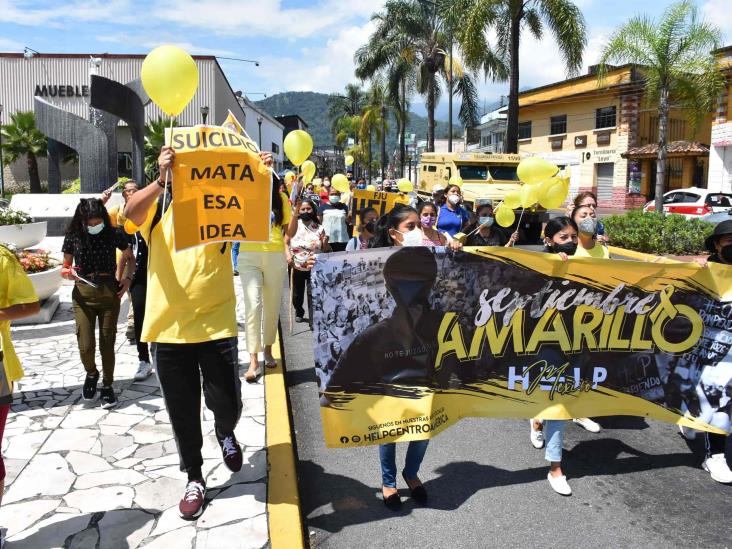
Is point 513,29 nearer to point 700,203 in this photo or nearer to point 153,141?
point 700,203

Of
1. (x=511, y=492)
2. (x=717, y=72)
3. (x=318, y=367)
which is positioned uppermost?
(x=717, y=72)

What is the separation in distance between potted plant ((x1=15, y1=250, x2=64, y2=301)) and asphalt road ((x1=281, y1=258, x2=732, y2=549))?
15.6 ft

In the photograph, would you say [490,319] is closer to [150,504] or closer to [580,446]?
[580,446]

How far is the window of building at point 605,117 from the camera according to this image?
119 ft

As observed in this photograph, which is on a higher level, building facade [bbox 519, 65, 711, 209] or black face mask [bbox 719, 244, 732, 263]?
building facade [bbox 519, 65, 711, 209]

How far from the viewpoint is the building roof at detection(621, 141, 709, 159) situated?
31.6 m

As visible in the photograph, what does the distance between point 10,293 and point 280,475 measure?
6.17ft

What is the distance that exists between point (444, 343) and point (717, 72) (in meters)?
17.4

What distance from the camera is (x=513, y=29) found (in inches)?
802

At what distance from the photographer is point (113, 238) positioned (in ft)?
17.0

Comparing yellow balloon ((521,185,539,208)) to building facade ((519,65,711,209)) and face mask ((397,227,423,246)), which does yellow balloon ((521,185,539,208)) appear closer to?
face mask ((397,227,423,246))

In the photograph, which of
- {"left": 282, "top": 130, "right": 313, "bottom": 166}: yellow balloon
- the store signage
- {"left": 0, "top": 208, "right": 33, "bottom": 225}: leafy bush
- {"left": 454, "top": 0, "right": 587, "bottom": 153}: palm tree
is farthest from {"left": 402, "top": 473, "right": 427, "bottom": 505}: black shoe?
the store signage

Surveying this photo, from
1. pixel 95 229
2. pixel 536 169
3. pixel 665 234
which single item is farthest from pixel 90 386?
pixel 665 234

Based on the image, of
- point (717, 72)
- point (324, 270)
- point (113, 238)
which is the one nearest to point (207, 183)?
point (324, 270)
